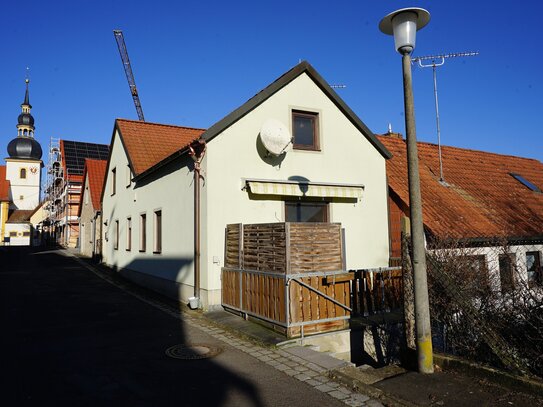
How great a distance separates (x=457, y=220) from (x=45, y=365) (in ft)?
39.6

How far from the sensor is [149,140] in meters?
17.5

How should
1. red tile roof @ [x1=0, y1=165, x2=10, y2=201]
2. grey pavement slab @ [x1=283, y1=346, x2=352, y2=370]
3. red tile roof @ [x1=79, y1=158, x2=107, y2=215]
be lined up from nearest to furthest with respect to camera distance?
grey pavement slab @ [x1=283, y1=346, x2=352, y2=370], red tile roof @ [x1=79, y1=158, x2=107, y2=215], red tile roof @ [x1=0, y1=165, x2=10, y2=201]

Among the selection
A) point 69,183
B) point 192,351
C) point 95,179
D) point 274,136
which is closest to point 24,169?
point 69,183

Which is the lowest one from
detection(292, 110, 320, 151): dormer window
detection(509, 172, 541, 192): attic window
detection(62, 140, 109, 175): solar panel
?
detection(509, 172, 541, 192): attic window

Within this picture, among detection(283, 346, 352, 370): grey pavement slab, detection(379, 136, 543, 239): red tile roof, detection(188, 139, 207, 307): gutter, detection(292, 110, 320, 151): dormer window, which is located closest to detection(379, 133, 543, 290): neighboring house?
detection(379, 136, 543, 239): red tile roof

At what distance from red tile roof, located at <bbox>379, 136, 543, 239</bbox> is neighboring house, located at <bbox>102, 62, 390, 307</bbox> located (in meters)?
1.95

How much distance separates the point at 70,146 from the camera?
159 feet

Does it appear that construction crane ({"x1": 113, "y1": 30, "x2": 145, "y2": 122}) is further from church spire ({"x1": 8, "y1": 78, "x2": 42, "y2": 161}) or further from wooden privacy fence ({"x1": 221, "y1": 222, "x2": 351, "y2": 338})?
wooden privacy fence ({"x1": 221, "y1": 222, "x2": 351, "y2": 338})

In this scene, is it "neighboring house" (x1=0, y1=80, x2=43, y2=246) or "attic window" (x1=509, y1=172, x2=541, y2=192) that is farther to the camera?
"neighboring house" (x1=0, y1=80, x2=43, y2=246)

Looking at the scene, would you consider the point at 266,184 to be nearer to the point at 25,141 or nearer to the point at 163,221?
the point at 163,221

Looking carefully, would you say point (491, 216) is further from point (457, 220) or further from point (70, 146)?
point (70, 146)

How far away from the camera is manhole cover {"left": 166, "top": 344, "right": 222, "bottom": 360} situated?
670cm

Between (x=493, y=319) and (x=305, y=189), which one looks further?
(x=305, y=189)

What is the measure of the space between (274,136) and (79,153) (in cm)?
4306
